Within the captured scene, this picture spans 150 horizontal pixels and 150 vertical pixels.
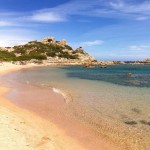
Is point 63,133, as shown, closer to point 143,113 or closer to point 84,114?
point 84,114

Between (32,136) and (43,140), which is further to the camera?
(32,136)

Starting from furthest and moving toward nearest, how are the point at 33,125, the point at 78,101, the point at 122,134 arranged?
the point at 78,101, the point at 33,125, the point at 122,134

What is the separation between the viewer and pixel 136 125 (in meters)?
20.4

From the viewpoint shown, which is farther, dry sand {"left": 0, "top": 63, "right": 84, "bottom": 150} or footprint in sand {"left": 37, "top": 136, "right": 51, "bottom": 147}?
footprint in sand {"left": 37, "top": 136, "right": 51, "bottom": 147}

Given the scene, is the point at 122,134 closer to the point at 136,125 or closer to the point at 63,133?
the point at 136,125

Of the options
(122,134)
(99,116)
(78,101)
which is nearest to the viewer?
(122,134)

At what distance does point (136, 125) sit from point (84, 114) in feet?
18.0

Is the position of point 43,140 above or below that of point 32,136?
below

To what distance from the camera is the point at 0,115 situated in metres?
20.1

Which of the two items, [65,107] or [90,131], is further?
[65,107]

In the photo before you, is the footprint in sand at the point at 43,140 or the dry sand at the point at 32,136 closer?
the dry sand at the point at 32,136

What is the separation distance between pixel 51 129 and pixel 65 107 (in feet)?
26.4

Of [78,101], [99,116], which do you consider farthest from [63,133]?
[78,101]

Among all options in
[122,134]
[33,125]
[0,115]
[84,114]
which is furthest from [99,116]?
[0,115]
